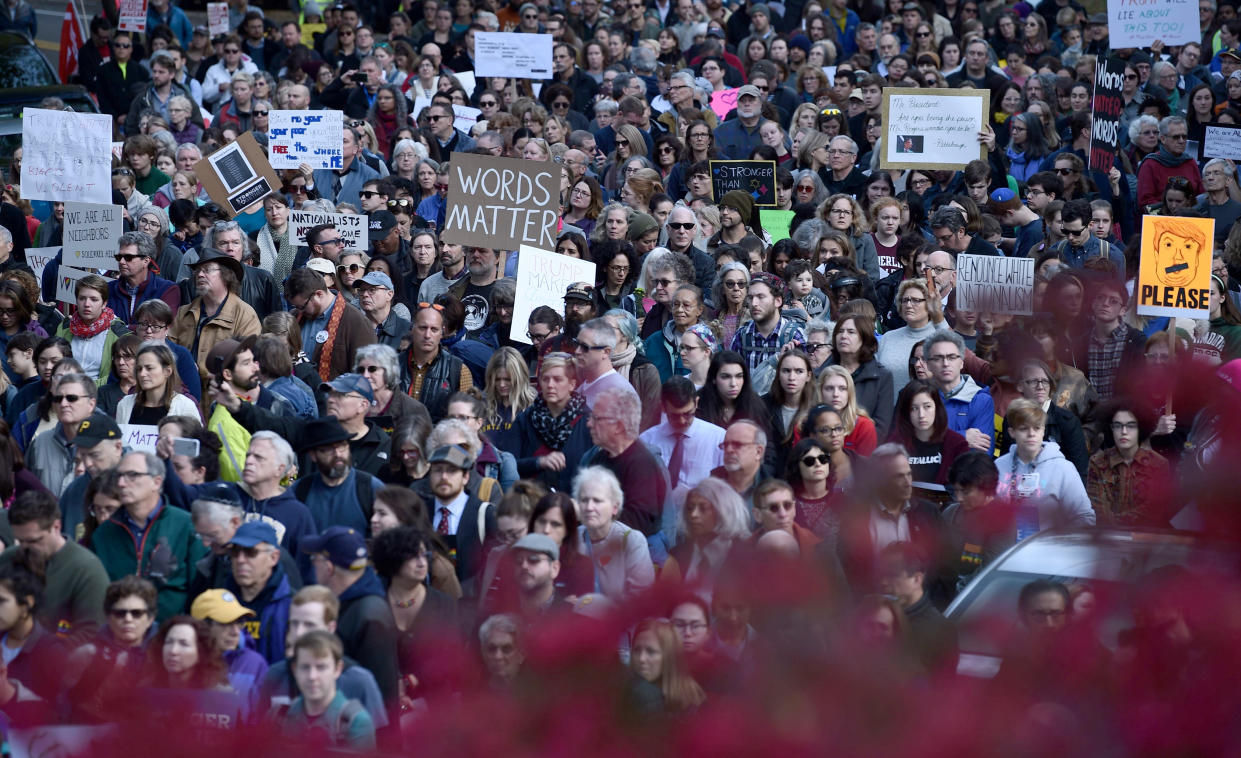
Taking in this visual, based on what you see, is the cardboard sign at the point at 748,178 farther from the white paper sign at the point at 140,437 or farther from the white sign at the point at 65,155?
the white paper sign at the point at 140,437

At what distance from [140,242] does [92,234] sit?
616mm

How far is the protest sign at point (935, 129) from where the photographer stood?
13.9 m

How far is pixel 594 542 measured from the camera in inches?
271

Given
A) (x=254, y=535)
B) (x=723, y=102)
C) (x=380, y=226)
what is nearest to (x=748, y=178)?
(x=380, y=226)

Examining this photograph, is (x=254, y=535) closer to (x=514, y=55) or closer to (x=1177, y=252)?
(x=1177, y=252)

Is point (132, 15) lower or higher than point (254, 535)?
higher

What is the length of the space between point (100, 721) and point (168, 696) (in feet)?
0.93

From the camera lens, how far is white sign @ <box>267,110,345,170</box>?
13945mm

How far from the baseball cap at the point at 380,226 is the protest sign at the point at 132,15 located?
8963 millimetres

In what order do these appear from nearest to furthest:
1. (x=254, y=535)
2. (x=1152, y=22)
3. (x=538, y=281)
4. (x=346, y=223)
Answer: (x=254, y=535) < (x=538, y=281) < (x=346, y=223) < (x=1152, y=22)

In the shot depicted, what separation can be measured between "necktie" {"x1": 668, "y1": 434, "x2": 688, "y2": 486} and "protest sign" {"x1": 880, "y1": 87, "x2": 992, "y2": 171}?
20.7 feet

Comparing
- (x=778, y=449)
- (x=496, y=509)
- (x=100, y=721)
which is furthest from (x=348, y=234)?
(x=100, y=721)

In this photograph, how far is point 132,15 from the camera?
66.2 ft

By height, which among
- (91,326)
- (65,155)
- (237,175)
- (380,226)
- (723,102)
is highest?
(723,102)
